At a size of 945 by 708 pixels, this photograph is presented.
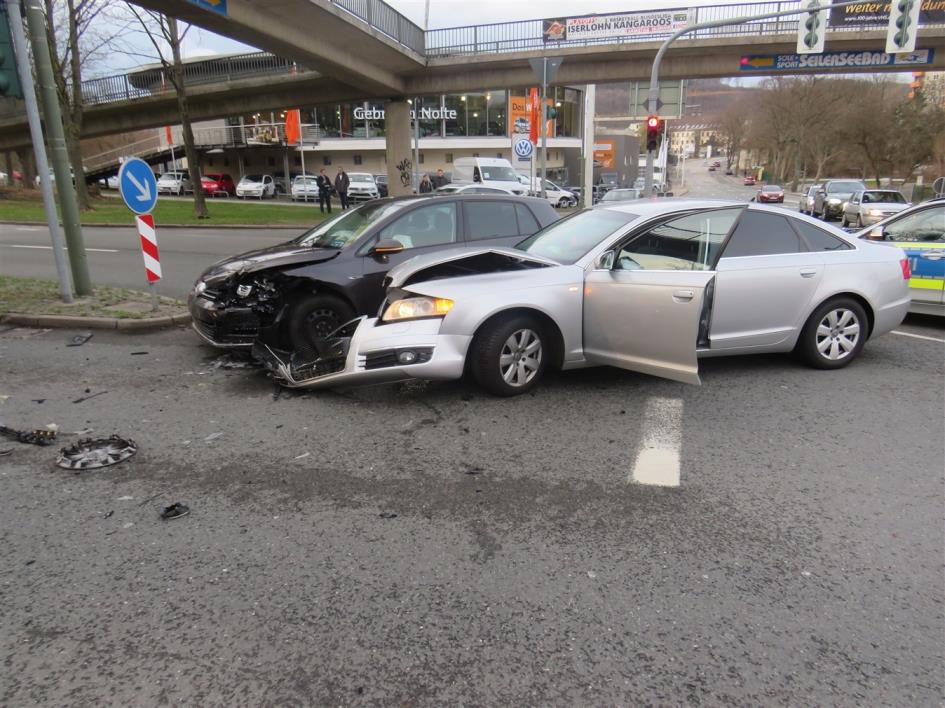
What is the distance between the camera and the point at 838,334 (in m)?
6.10

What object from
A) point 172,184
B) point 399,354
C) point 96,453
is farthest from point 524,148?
point 172,184

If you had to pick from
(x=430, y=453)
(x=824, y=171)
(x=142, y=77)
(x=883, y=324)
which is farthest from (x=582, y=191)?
(x=824, y=171)

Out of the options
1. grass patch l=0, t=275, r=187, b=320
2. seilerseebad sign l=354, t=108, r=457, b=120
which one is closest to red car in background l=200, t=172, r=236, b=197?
seilerseebad sign l=354, t=108, r=457, b=120

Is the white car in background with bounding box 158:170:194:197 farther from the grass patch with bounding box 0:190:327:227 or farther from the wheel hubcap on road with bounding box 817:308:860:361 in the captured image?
the wheel hubcap on road with bounding box 817:308:860:361

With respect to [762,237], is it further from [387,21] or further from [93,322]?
[387,21]

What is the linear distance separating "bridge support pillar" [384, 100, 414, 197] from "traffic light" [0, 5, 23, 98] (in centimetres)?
2115

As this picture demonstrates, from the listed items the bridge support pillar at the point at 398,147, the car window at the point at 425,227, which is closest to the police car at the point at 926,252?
the car window at the point at 425,227

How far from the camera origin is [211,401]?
538 centimetres

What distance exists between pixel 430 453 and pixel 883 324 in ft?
15.6

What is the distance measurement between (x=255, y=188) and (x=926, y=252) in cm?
4203

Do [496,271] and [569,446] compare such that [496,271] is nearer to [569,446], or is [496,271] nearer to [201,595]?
[569,446]

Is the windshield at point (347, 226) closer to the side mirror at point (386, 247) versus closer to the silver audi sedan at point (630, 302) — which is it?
the side mirror at point (386, 247)

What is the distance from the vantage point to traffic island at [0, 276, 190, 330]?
7.74 metres

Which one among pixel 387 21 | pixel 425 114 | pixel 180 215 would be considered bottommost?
pixel 180 215
